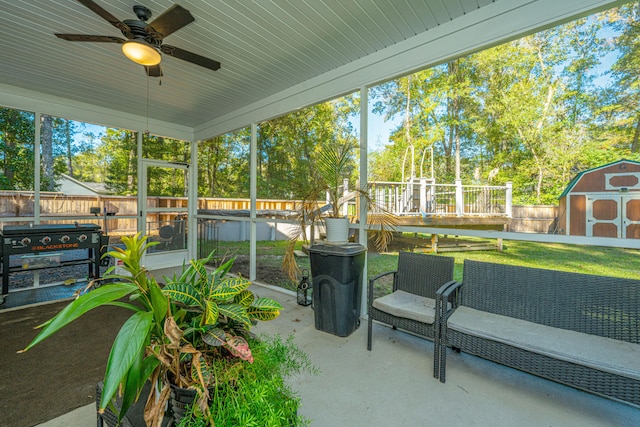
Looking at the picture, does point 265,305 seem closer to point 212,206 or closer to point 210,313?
point 210,313

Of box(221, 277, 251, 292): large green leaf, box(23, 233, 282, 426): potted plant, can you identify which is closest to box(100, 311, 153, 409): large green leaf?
box(23, 233, 282, 426): potted plant

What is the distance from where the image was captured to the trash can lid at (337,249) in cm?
263

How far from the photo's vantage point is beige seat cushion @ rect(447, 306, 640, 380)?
4.99 ft

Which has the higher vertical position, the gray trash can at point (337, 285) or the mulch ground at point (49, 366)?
the gray trash can at point (337, 285)

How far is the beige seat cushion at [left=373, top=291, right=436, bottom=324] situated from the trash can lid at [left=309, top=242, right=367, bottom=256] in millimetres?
493

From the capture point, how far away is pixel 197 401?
0.86 meters

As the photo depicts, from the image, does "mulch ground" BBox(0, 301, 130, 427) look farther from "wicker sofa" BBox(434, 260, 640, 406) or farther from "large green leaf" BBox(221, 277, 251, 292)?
"wicker sofa" BBox(434, 260, 640, 406)

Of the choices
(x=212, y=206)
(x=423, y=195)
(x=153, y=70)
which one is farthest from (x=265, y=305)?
(x=212, y=206)

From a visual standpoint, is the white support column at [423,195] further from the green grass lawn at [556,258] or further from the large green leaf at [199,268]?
the large green leaf at [199,268]

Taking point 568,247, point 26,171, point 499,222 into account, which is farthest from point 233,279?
point 26,171

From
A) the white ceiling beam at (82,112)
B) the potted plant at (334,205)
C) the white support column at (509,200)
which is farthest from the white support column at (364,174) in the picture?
the white ceiling beam at (82,112)

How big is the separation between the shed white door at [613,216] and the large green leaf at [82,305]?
2863 millimetres

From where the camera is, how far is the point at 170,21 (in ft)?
6.95

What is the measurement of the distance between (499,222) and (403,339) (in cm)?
137
